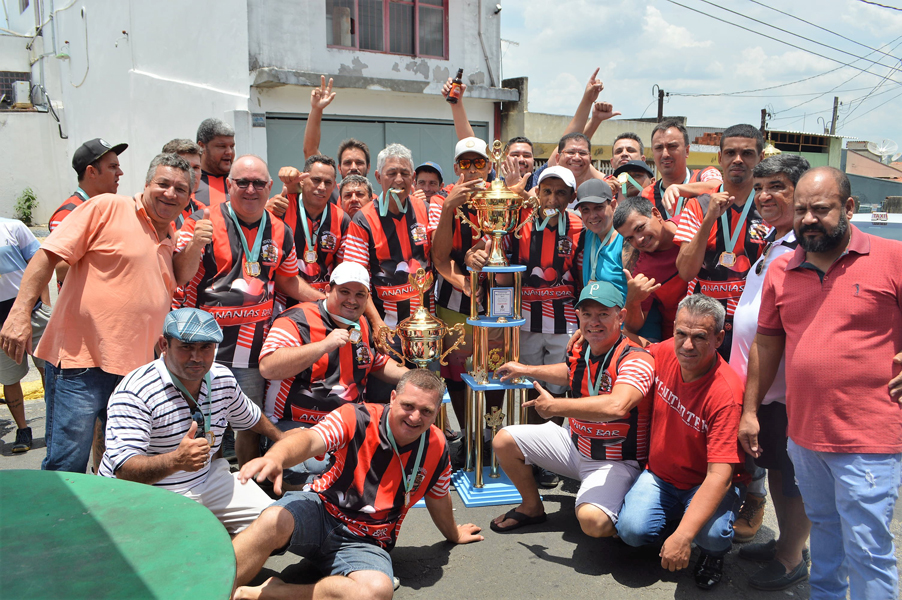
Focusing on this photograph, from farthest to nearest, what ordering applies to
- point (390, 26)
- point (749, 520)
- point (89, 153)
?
1. point (390, 26)
2. point (89, 153)
3. point (749, 520)

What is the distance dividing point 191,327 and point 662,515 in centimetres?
272

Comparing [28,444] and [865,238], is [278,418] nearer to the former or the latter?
[28,444]

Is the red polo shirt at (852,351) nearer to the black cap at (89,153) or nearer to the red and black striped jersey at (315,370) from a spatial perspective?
the red and black striped jersey at (315,370)

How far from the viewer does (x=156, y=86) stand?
14.0 meters

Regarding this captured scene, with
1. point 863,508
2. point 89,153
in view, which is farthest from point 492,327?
point 89,153

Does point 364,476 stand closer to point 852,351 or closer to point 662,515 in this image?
point 662,515

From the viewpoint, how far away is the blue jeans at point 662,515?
11.5 ft

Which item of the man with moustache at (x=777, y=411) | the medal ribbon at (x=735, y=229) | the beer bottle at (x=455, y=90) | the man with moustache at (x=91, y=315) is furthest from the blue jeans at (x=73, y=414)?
the medal ribbon at (x=735, y=229)

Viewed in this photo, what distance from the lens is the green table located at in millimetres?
1838

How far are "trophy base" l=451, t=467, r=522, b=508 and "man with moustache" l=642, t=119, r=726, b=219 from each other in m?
2.33

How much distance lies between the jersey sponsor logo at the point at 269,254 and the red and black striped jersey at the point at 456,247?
46.6 inches

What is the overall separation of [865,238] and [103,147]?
15.5 feet

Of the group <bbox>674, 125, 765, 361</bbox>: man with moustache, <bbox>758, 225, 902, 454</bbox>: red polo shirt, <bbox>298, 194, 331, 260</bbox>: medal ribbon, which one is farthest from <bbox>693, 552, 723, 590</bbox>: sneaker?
<bbox>298, 194, 331, 260</bbox>: medal ribbon

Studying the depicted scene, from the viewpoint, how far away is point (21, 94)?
65.3 ft
